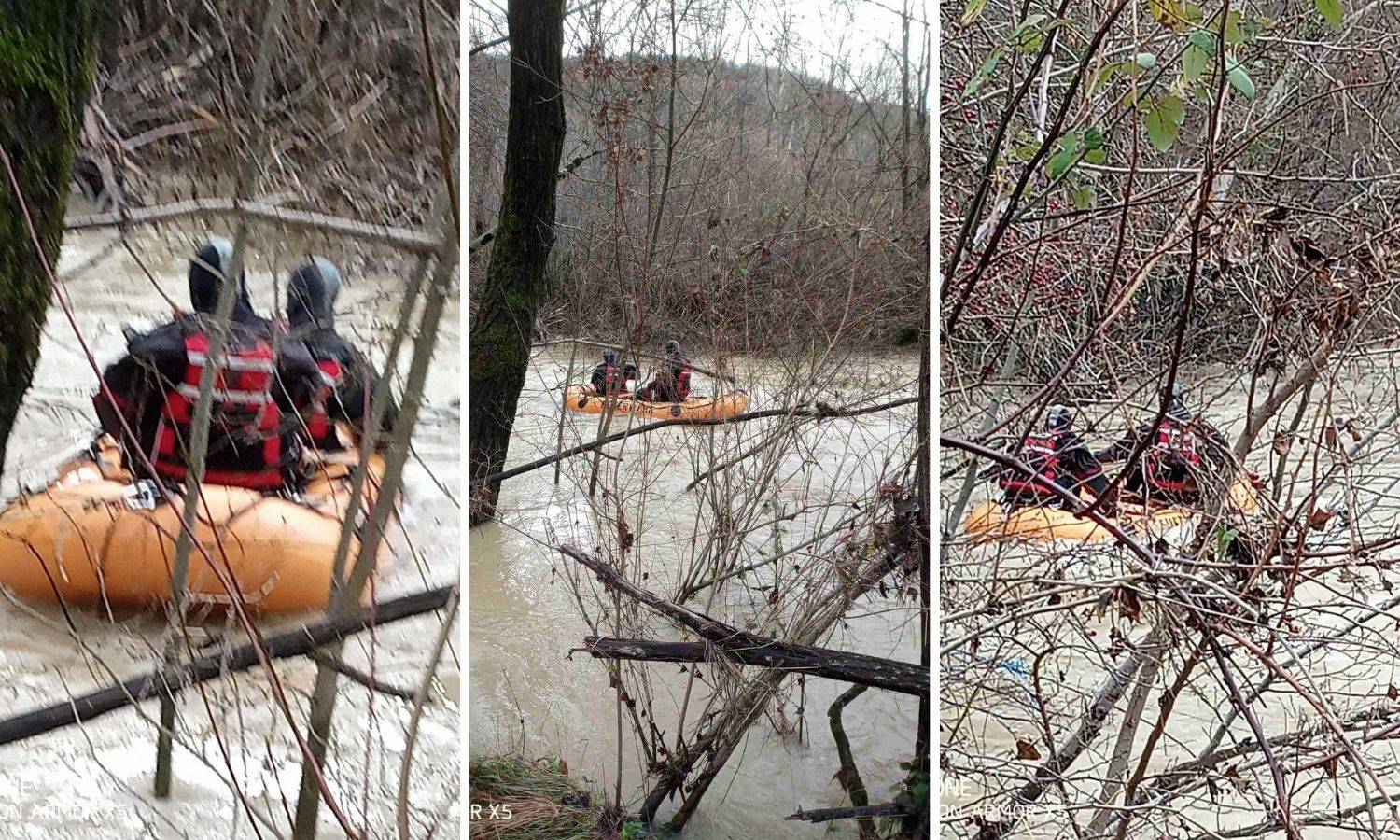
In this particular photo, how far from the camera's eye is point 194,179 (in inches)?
48.9

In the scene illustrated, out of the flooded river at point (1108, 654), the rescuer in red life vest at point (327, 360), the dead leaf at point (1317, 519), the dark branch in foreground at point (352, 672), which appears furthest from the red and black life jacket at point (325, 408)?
the dead leaf at point (1317, 519)

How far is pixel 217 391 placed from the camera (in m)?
1.23

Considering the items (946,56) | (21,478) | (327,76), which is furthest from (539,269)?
(946,56)

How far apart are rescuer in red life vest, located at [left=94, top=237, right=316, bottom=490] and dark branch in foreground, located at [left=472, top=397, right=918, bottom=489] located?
235 millimetres

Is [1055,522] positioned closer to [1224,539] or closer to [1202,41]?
[1224,539]

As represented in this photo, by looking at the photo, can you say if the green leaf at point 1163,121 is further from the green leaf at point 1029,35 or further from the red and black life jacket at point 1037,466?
the red and black life jacket at point 1037,466

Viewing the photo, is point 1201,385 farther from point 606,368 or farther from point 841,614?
point 606,368

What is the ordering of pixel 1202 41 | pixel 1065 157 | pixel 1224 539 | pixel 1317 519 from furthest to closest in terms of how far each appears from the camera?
1. pixel 1224 539
2. pixel 1317 519
3. pixel 1065 157
4. pixel 1202 41

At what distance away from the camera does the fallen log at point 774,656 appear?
137cm

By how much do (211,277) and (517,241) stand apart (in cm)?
35

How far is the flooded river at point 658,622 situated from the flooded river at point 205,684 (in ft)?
0.24

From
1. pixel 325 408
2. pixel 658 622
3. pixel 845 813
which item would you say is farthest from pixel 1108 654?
pixel 325 408

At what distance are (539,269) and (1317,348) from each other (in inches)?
55.9

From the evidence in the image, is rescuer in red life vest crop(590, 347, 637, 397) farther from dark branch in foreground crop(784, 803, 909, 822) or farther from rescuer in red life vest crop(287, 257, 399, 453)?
dark branch in foreground crop(784, 803, 909, 822)
